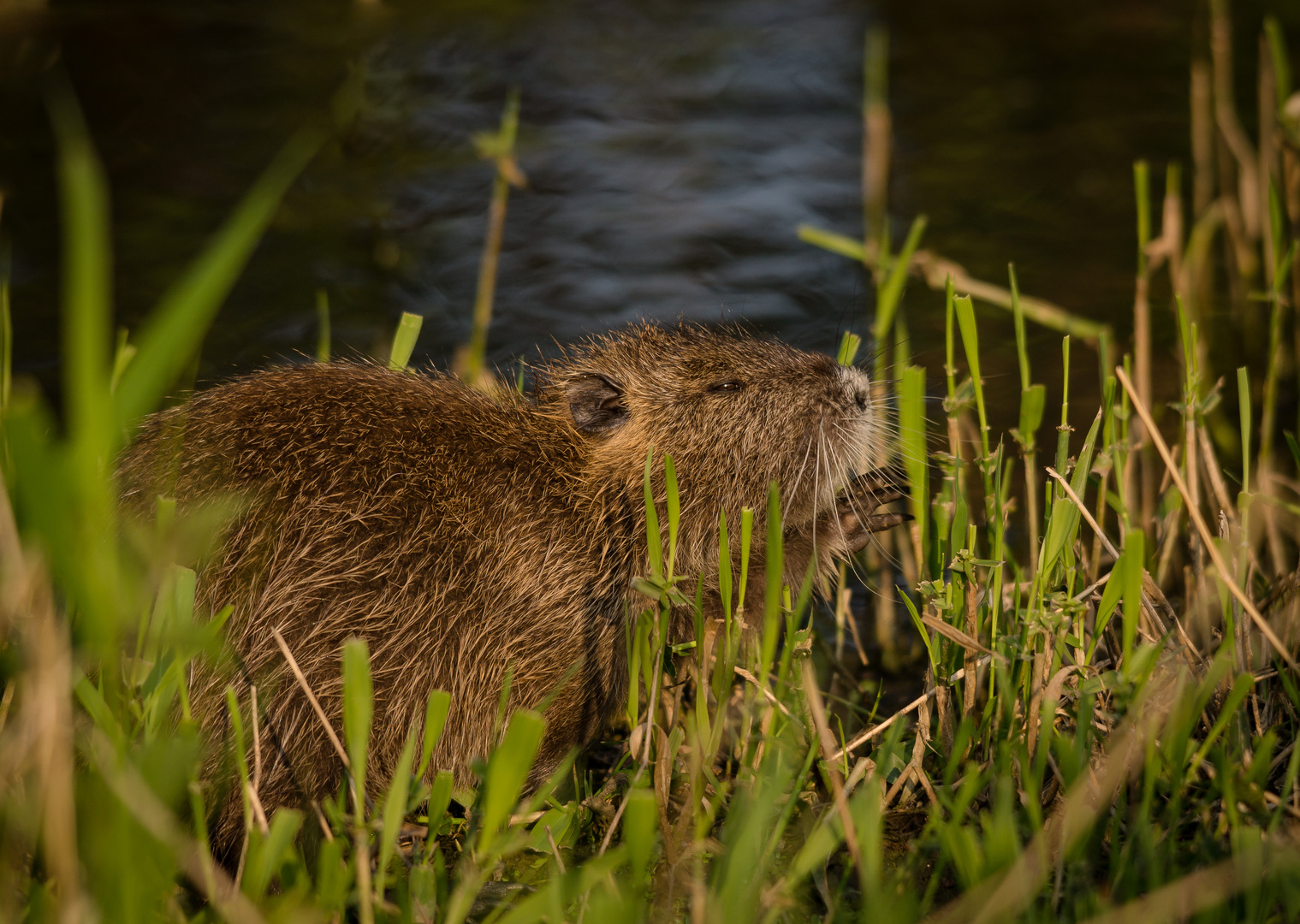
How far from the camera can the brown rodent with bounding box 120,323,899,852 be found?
2480 millimetres

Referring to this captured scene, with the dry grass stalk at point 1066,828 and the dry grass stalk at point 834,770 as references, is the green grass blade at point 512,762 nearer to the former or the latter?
the dry grass stalk at point 834,770

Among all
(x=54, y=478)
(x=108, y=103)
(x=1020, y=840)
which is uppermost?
(x=108, y=103)

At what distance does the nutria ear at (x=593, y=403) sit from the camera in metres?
3.13

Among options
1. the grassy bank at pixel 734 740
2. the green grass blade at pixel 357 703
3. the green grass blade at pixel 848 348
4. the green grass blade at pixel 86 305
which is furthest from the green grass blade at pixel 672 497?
the green grass blade at pixel 86 305

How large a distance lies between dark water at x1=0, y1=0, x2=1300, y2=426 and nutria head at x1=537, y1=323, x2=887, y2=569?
46.6 inches

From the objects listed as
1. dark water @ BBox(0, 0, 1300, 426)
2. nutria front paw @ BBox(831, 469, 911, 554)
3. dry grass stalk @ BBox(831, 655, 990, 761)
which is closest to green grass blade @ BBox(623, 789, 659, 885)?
dry grass stalk @ BBox(831, 655, 990, 761)

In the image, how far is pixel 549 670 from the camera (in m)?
2.82

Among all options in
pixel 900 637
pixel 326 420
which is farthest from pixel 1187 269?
pixel 326 420

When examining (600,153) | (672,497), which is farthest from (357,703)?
(600,153)

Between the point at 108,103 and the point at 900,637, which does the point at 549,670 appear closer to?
the point at 900,637

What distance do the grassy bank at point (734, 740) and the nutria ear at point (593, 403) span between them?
33cm

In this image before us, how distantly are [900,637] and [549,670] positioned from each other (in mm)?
1350

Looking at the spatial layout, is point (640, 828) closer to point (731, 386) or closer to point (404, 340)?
point (731, 386)

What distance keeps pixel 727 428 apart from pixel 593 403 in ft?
1.11
